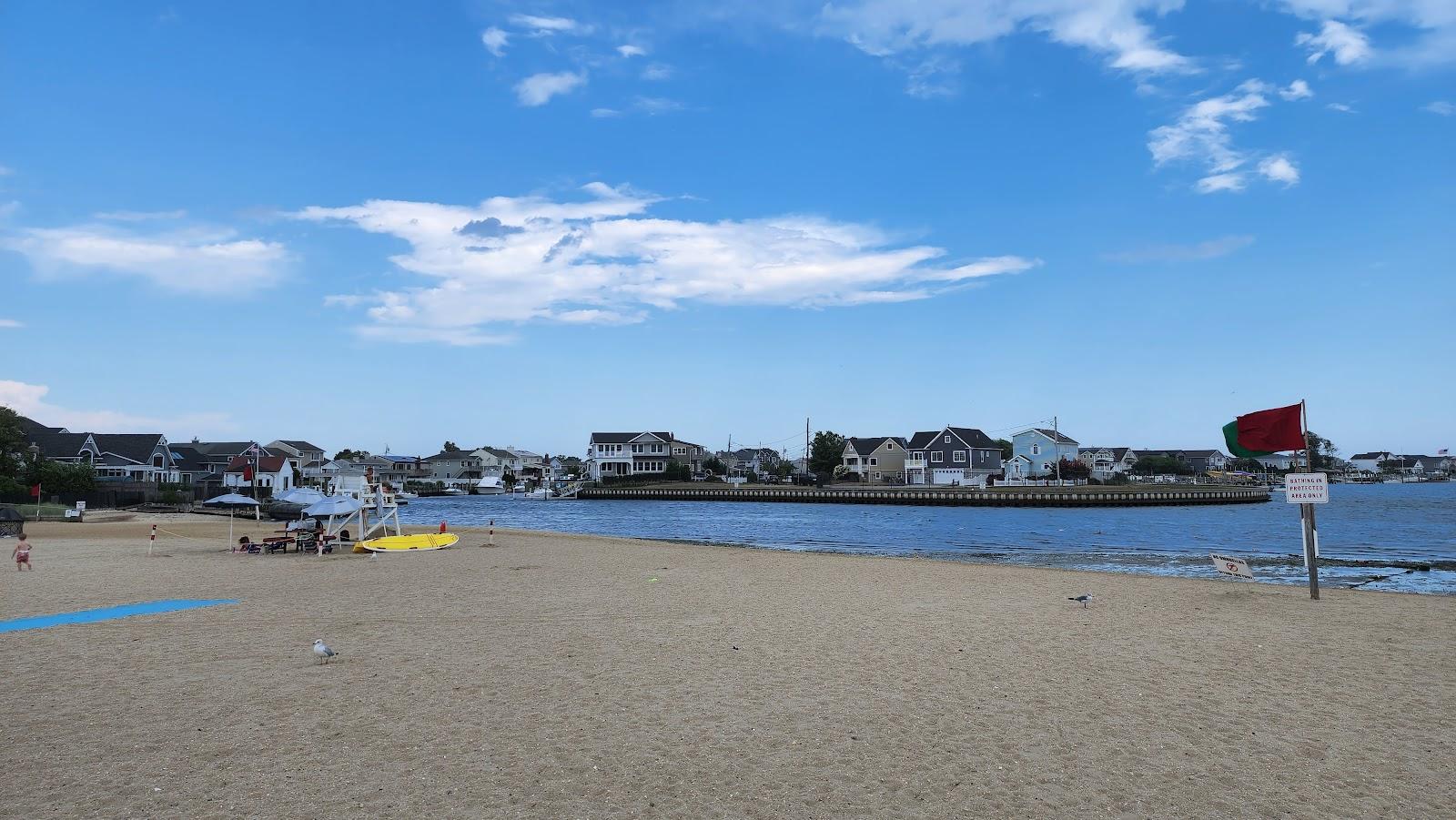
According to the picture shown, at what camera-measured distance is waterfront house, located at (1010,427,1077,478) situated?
358 ft

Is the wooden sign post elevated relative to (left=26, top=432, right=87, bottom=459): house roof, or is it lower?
lower

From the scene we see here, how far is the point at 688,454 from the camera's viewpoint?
122 metres

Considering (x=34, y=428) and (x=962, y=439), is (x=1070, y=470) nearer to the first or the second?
(x=962, y=439)

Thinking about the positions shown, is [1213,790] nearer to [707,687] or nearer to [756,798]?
[756,798]

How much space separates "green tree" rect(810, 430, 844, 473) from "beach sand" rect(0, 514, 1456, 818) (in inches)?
4060

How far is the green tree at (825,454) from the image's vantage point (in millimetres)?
119625

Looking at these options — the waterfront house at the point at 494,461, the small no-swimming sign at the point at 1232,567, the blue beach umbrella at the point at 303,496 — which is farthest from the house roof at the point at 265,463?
the small no-swimming sign at the point at 1232,567

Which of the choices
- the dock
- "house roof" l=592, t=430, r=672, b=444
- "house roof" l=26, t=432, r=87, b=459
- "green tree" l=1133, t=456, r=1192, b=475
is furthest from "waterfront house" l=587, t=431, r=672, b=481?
"green tree" l=1133, t=456, r=1192, b=475

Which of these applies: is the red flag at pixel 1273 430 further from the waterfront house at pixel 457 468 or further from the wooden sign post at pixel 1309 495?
the waterfront house at pixel 457 468

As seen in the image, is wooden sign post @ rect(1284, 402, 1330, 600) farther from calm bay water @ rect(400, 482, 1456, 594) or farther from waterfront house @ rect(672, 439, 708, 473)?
waterfront house @ rect(672, 439, 708, 473)

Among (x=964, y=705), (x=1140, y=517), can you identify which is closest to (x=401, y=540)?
(x=964, y=705)

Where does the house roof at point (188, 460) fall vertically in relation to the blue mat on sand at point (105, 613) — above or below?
above

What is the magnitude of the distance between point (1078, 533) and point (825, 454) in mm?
72481

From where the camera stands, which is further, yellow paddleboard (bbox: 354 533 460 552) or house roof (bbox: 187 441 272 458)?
house roof (bbox: 187 441 272 458)
